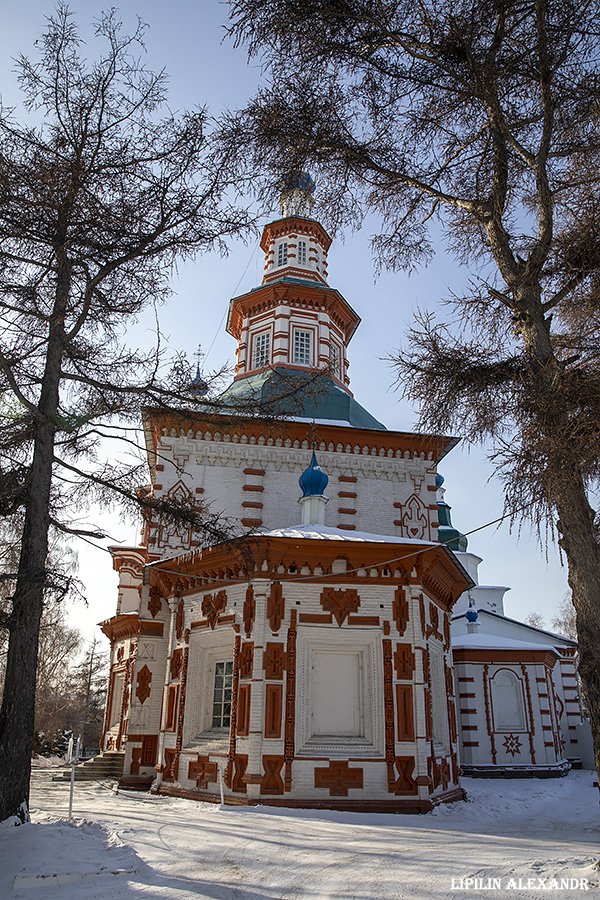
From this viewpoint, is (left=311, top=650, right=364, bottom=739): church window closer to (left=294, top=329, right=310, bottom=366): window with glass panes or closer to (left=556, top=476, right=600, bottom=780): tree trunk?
(left=556, top=476, right=600, bottom=780): tree trunk

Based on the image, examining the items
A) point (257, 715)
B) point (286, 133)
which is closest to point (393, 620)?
point (257, 715)

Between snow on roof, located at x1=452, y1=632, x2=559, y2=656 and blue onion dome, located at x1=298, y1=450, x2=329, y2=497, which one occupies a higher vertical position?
blue onion dome, located at x1=298, y1=450, x2=329, y2=497

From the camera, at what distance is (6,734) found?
25.0ft

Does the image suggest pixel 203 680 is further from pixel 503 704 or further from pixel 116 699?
pixel 503 704

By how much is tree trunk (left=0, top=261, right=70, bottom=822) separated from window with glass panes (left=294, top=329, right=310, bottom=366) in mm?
13334

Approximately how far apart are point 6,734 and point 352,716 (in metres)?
6.30

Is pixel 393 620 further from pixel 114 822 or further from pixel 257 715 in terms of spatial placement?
pixel 114 822

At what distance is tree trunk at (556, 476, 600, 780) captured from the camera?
6520 mm

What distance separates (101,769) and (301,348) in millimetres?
14480

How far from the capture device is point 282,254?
81.8ft

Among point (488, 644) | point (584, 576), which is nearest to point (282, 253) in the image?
point (488, 644)

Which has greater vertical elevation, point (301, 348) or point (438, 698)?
point (301, 348)

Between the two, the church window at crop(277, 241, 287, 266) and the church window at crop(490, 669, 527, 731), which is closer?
the church window at crop(490, 669, 527, 731)

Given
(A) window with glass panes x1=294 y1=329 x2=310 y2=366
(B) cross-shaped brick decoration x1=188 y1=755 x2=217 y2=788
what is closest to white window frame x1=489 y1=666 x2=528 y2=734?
(B) cross-shaped brick decoration x1=188 y1=755 x2=217 y2=788
